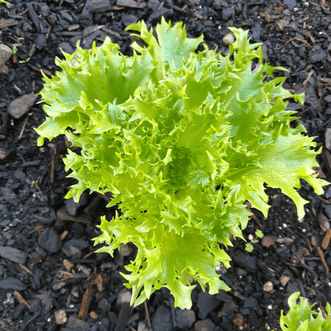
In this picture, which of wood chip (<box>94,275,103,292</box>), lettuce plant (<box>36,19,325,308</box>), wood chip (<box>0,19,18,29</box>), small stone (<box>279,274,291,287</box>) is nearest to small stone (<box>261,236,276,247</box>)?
small stone (<box>279,274,291,287</box>)

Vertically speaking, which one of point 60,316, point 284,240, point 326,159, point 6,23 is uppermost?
point 6,23

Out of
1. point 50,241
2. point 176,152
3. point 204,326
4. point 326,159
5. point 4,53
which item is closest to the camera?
point 176,152

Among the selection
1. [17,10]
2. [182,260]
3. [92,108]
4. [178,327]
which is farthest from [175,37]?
[178,327]

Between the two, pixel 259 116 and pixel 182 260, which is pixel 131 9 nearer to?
pixel 259 116

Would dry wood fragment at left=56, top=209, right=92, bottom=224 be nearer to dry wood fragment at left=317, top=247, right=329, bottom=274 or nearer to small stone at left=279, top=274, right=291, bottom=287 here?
small stone at left=279, top=274, right=291, bottom=287

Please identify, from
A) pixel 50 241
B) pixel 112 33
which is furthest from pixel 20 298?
pixel 112 33

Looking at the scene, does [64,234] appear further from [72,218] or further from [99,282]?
[99,282]
